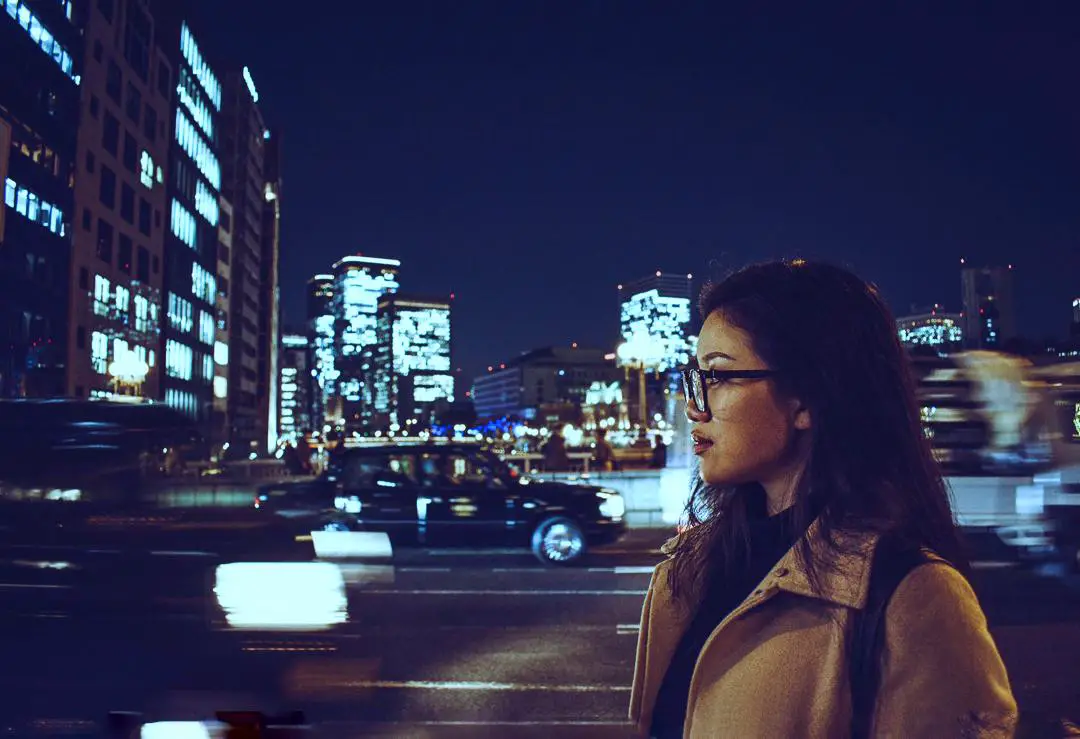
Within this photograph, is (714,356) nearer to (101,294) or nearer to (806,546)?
(806,546)

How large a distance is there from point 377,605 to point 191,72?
2814 inches

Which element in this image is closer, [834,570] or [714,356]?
[834,570]

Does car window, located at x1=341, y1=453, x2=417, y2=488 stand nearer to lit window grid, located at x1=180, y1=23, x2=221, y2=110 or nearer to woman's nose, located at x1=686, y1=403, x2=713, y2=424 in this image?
woman's nose, located at x1=686, y1=403, x2=713, y2=424

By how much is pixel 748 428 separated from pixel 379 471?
1274 centimetres

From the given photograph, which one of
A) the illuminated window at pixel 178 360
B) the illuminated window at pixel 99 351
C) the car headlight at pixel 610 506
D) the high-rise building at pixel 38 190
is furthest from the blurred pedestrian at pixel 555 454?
the illuminated window at pixel 178 360

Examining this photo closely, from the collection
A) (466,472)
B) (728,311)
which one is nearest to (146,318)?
(466,472)

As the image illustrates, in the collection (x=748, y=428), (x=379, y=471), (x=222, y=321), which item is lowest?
(x=379, y=471)

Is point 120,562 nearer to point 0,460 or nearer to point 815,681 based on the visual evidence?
point 0,460

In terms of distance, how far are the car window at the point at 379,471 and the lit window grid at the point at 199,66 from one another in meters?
64.9

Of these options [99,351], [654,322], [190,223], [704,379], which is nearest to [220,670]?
[704,379]

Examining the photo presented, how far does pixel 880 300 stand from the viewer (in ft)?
6.08

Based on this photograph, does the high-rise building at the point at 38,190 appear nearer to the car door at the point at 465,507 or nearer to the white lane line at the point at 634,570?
the car door at the point at 465,507

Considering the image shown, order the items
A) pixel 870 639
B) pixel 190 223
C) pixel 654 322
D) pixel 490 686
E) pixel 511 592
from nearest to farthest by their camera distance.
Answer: pixel 870 639 → pixel 490 686 → pixel 511 592 → pixel 190 223 → pixel 654 322

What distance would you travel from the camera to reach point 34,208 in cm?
4369
